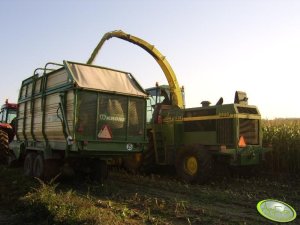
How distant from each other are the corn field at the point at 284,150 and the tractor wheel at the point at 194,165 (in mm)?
3514

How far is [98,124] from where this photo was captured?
28.9 ft

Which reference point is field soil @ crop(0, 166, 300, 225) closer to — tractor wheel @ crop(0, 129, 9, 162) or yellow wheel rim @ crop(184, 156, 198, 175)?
yellow wheel rim @ crop(184, 156, 198, 175)

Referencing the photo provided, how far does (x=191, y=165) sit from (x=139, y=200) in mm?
3257

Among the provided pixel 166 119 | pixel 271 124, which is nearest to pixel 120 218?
pixel 166 119

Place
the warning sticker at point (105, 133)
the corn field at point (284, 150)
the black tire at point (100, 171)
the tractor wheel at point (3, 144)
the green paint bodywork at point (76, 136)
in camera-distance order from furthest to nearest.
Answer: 1. the tractor wheel at point (3, 144)
2. the corn field at point (284, 150)
3. the black tire at point (100, 171)
4. the warning sticker at point (105, 133)
5. the green paint bodywork at point (76, 136)

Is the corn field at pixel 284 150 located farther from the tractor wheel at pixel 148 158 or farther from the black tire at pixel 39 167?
the black tire at pixel 39 167

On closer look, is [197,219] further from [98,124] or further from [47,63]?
[47,63]

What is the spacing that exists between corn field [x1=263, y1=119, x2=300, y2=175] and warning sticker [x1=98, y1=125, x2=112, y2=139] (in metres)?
6.17

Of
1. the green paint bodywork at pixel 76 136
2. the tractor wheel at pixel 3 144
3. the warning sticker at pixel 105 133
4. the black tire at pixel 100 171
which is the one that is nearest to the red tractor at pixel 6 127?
the tractor wheel at pixel 3 144

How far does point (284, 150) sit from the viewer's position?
1257 centimetres

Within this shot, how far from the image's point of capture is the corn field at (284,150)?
40.5ft

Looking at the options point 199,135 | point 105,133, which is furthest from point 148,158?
point 105,133

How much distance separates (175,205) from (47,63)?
5.23m

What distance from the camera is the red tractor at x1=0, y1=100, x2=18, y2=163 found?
12969 mm
